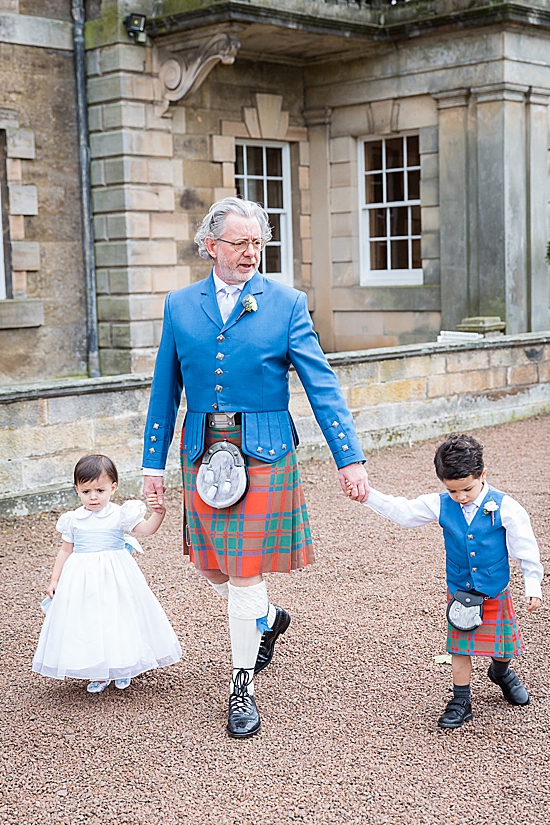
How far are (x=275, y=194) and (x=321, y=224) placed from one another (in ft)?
2.25

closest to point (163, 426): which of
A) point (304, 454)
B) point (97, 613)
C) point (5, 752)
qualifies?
point (97, 613)

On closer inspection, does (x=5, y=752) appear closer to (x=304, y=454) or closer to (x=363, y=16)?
(x=304, y=454)

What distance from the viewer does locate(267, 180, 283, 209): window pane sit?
530 inches

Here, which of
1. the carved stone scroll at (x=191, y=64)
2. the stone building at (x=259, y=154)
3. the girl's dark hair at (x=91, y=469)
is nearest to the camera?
the girl's dark hair at (x=91, y=469)

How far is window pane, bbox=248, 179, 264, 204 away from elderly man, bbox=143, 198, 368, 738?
9.69 m

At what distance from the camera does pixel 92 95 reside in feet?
37.4

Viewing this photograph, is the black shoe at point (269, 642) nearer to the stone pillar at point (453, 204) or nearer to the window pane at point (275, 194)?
the stone pillar at point (453, 204)

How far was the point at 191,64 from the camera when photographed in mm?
11203

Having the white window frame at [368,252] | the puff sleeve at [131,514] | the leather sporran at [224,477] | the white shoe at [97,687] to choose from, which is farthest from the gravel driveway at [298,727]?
the white window frame at [368,252]

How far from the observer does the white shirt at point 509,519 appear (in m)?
3.57

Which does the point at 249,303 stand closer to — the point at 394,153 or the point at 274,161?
the point at 394,153

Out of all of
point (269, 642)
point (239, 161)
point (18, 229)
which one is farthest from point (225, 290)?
point (239, 161)

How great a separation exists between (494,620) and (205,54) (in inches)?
343

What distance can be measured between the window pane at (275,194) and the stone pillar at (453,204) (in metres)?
2.20
